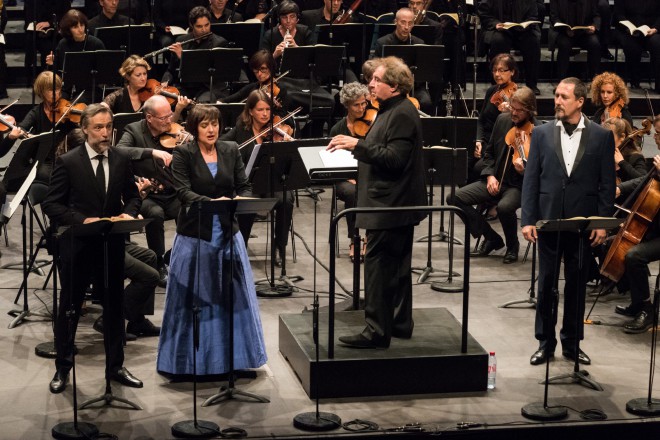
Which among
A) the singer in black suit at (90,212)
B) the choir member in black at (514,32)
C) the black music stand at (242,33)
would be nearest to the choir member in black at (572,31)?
the choir member in black at (514,32)

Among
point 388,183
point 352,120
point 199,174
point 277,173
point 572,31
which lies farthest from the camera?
point 572,31

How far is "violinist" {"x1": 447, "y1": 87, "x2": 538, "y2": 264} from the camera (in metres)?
8.09

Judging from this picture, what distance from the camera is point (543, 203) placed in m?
6.27

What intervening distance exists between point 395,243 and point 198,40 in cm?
470

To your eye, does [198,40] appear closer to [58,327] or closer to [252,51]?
[252,51]

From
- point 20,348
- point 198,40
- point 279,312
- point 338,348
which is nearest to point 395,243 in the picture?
point 338,348

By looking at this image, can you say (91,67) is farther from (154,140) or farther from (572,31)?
(572,31)

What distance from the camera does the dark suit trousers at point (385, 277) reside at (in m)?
5.80

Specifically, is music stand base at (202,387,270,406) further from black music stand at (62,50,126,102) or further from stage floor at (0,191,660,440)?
black music stand at (62,50,126,102)

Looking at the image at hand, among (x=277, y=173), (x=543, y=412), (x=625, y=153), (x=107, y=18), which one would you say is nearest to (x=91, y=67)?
(x=107, y=18)

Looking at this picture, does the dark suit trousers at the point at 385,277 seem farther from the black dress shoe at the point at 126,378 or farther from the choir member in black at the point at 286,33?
the choir member in black at the point at 286,33

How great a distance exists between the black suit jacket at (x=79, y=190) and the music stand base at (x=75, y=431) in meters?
1.04

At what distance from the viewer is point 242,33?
10.1 meters

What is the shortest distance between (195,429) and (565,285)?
7.31 ft
